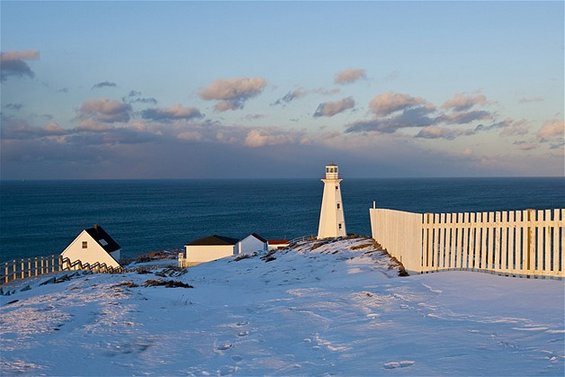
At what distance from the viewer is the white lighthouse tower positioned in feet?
132

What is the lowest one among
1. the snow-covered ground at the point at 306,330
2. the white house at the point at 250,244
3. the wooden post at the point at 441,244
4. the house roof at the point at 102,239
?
the white house at the point at 250,244

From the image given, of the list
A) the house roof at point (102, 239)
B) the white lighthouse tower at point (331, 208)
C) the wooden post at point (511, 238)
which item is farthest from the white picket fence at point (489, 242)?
the house roof at point (102, 239)

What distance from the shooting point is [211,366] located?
6.43 meters

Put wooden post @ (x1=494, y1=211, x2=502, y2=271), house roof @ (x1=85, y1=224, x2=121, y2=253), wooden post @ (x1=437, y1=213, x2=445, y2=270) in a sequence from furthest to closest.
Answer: house roof @ (x1=85, y1=224, x2=121, y2=253) < wooden post @ (x1=437, y1=213, x2=445, y2=270) < wooden post @ (x1=494, y1=211, x2=502, y2=271)

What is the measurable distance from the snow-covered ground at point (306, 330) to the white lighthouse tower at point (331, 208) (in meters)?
27.8

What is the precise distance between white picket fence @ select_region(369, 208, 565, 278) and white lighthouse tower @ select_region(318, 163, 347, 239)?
2628 cm

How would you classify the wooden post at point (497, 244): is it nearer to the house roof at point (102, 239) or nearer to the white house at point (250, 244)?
the white house at point (250, 244)

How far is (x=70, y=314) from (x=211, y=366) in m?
4.08

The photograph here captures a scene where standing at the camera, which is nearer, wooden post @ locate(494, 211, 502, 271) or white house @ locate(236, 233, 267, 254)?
wooden post @ locate(494, 211, 502, 271)

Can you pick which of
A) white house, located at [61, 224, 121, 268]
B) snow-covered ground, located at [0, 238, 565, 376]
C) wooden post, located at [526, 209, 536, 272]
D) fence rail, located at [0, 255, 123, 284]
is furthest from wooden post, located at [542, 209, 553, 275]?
white house, located at [61, 224, 121, 268]

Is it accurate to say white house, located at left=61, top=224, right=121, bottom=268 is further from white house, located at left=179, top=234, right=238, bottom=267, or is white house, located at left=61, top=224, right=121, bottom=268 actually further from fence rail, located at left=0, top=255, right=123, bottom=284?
white house, located at left=179, top=234, right=238, bottom=267

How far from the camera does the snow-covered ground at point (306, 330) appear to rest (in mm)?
6059

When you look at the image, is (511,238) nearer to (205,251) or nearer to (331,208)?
(331,208)

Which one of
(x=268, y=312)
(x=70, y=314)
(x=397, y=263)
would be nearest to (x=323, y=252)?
(x=397, y=263)
